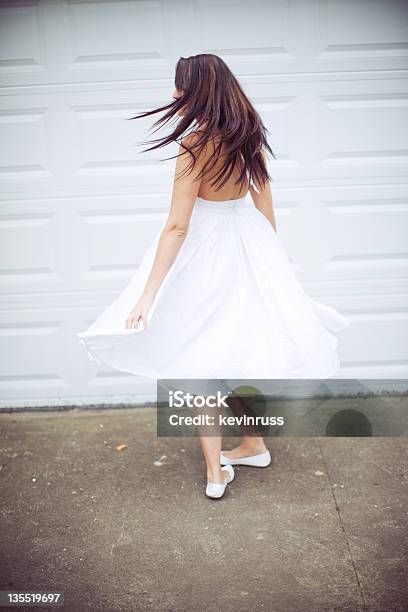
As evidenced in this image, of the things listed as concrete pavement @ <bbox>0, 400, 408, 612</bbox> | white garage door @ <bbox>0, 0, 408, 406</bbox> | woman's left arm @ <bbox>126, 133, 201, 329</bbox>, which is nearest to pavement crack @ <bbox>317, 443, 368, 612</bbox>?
concrete pavement @ <bbox>0, 400, 408, 612</bbox>

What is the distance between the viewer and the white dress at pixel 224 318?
2828 mm

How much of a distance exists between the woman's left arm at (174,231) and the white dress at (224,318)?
9 centimetres

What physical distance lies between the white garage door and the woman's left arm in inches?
46.6

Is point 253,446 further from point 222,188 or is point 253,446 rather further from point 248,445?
point 222,188

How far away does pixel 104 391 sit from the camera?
413cm

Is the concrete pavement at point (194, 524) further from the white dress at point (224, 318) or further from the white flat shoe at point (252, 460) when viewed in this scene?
the white dress at point (224, 318)

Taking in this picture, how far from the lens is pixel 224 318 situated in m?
2.88

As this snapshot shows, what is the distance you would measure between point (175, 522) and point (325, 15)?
2839 mm

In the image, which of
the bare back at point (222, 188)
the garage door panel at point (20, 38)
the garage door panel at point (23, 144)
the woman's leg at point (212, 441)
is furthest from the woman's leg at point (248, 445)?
the garage door panel at point (20, 38)

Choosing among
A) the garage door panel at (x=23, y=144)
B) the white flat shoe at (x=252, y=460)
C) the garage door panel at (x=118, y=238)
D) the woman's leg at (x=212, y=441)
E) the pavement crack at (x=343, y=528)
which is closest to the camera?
the pavement crack at (x=343, y=528)

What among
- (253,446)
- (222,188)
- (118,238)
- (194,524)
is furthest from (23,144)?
(194,524)

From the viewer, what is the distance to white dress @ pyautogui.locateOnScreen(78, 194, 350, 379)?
2828mm

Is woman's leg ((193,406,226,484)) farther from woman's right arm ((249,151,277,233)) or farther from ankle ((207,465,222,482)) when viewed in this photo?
woman's right arm ((249,151,277,233))

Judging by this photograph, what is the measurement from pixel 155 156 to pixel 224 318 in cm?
138
